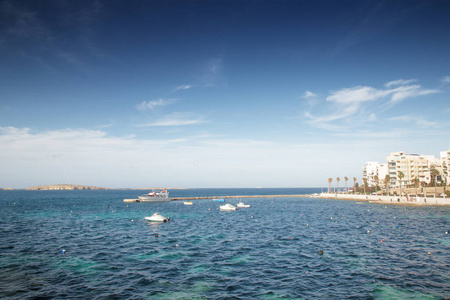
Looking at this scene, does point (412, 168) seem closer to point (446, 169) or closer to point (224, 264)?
point (446, 169)

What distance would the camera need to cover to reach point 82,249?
132 feet

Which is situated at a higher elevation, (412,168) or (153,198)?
(412,168)

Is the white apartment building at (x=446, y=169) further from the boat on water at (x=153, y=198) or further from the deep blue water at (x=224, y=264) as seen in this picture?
the boat on water at (x=153, y=198)

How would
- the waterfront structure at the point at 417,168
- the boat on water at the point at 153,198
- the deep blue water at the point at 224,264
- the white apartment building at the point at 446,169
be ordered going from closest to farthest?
1. the deep blue water at the point at 224,264
2. the boat on water at the point at 153,198
3. the white apartment building at the point at 446,169
4. the waterfront structure at the point at 417,168

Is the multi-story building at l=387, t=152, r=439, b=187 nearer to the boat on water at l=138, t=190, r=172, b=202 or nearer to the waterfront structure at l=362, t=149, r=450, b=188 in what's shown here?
the waterfront structure at l=362, t=149, r=450, b=188

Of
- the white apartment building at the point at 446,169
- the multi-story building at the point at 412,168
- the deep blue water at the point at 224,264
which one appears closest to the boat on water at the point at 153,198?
the deep blue water at the point at 224,264

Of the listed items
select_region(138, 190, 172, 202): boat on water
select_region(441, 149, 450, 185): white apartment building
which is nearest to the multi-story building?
select_region(441, 149, 450, 185): white apartment building

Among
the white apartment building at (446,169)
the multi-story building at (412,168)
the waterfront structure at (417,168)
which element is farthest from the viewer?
the multi-story building at (412,168)

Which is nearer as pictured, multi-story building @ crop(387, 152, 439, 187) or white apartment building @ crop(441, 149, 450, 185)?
white apartment building @ crop(441, 149, 450, 185)

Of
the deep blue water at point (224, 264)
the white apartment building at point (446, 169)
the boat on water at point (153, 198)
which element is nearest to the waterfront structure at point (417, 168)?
the white apartment building at point (446, 169)

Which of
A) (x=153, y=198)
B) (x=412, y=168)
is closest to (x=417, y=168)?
(x=412, y=168)

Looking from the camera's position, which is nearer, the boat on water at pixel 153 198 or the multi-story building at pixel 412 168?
the boat on water at pixel 153 198

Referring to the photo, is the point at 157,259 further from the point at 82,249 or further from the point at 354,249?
the point at 354,249

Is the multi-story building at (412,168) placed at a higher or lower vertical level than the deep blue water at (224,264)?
higher
